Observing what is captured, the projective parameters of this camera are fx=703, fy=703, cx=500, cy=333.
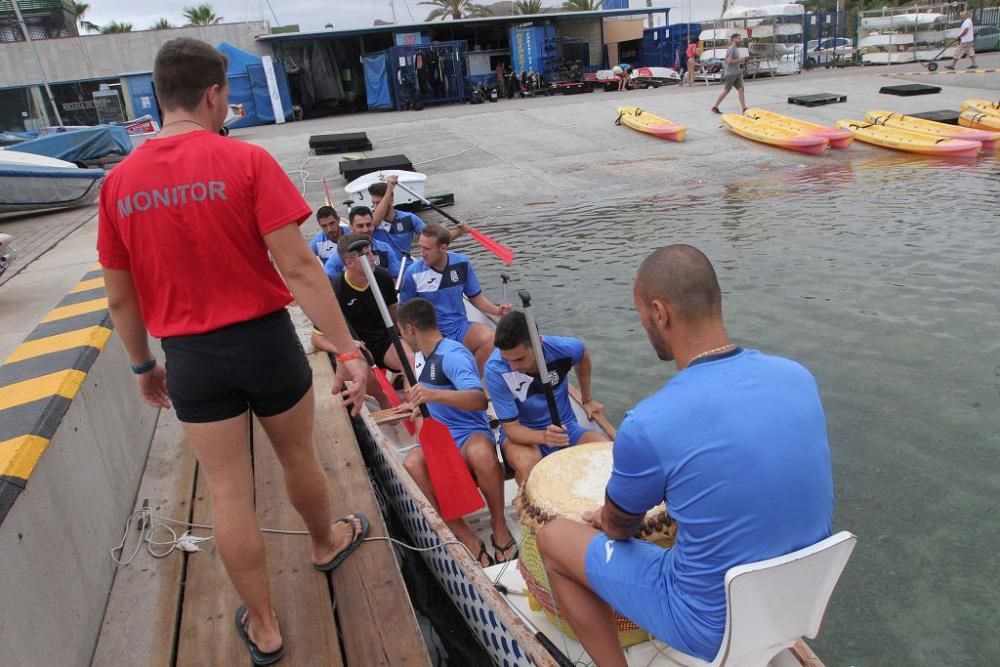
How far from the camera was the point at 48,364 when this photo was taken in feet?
11.7

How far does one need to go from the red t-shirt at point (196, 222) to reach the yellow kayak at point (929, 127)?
16513 millimetres

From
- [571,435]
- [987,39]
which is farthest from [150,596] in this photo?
[987,39]

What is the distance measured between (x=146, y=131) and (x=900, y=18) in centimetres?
2803

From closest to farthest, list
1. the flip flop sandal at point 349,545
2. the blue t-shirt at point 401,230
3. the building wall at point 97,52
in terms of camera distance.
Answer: the flip flop sandal at point 349,545 < the blue t-shirt at point 401,230 < the building wall at point 97,52

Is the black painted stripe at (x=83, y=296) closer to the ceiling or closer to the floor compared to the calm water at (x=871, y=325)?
closer to the ceiling

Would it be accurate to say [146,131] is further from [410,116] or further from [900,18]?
[900,18]

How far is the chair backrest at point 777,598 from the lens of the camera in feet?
5.96

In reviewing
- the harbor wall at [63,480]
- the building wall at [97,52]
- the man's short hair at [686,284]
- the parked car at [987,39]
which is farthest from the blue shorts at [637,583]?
the parked car at [987,39]

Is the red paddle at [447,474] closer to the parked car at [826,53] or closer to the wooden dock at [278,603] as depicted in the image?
the wooden dock at [278,603]

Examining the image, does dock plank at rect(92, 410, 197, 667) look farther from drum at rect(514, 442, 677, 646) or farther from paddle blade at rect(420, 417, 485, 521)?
drum at rect(514, 442, 677, 646)

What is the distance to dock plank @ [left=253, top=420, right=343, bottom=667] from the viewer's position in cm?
271

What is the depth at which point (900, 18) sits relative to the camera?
27109 millimetres

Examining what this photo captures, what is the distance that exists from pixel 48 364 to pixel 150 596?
134cm

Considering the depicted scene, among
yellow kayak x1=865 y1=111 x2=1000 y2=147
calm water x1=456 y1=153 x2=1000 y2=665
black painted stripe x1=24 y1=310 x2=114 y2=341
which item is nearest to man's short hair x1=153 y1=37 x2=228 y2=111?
black painted stripe x1=24 y1=310 x2=114 y2=341
